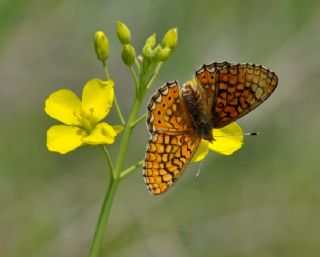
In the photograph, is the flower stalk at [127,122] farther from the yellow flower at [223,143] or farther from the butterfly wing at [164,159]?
the yellow flower at [223,143]

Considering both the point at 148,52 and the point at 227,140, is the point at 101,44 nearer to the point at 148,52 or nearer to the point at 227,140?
the point at 148,52

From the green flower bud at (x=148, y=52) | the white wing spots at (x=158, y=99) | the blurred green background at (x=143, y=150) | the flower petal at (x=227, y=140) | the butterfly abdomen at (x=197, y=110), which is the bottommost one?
the blurred green background at (x=143, y=150)

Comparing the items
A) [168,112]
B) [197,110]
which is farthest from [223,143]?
[168,112]

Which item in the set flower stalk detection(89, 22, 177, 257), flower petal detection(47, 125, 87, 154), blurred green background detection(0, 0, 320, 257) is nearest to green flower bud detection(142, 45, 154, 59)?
flower stalk detection(89, 22, 177, 257)

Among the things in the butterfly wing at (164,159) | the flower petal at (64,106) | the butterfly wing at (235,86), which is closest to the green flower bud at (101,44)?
the flower petal at (64,106)

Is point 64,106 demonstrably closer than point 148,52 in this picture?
No

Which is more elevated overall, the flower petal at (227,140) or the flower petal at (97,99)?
the flower petal at (97,99)

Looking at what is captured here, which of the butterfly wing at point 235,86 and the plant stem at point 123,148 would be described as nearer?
the plant stem at point 123,148

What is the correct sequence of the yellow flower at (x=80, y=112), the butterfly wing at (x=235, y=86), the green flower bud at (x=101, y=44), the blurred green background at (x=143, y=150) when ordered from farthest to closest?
the blurred green background at (x=143, y=150), the green flower bud at (x=101, y=44), the yellow flower at (x=80, y=112), the butterfly wing at (x=235, y=86)

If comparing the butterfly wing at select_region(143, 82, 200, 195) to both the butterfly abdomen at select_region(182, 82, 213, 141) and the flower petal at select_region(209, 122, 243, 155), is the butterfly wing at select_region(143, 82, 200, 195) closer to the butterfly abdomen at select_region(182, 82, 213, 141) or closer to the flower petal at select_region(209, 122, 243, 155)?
the butterfly abdomen at select_region(182, 82, 213, 141)
